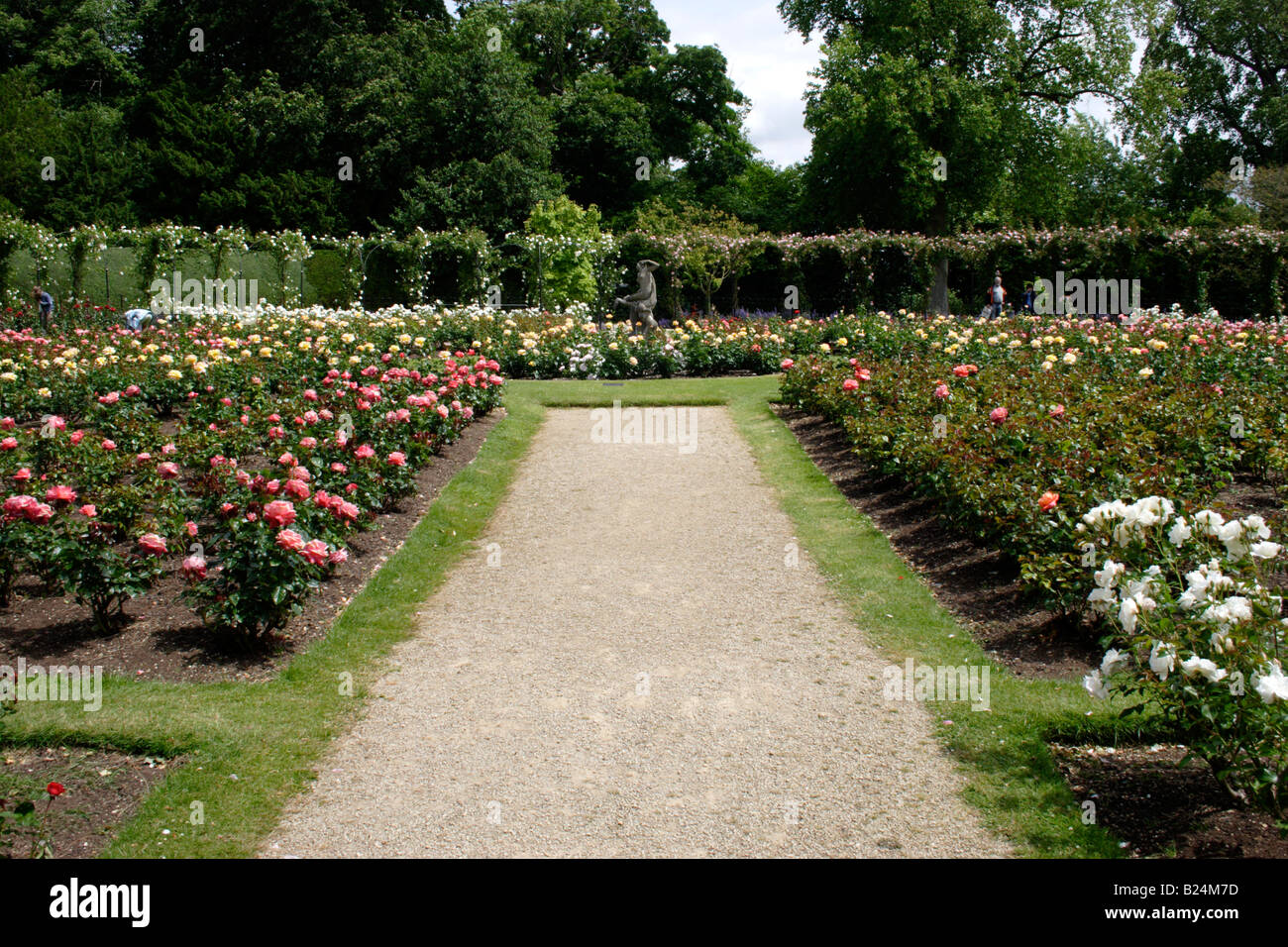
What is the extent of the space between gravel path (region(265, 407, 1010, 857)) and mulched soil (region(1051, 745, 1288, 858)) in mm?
489

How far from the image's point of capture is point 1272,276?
23141 millimetres

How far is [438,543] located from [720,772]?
3.90 meters

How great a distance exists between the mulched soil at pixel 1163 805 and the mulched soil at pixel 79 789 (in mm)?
3742

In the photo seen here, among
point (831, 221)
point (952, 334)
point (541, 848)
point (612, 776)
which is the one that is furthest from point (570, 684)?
point (831, 221)

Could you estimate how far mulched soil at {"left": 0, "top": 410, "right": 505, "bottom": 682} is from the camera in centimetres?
531

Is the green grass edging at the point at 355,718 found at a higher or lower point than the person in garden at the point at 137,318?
lower

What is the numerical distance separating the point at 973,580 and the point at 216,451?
535 cm

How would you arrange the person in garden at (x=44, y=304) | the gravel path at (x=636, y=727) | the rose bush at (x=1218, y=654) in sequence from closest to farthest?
the rose bush at (x=1218, y=654)
the gravel path at (x=636, y=727)
the person in garden at (x=44, y=304)

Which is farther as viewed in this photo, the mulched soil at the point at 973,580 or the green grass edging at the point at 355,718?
the mulched soil at the point at 973,580

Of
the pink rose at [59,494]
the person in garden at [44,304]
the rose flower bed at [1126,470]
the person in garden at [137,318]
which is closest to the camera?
the rose flower bed at [1126,470]

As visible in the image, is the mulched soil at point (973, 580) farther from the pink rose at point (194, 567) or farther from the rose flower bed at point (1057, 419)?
the pink rose at point (194, 567)

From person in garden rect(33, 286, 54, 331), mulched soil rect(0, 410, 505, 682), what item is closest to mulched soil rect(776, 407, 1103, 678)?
mulched soil rect(0, 410, 505, 682)

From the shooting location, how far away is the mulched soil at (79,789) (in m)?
3.70

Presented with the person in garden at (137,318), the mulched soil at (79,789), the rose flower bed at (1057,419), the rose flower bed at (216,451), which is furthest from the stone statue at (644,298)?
the mulched soil at (79,789)
